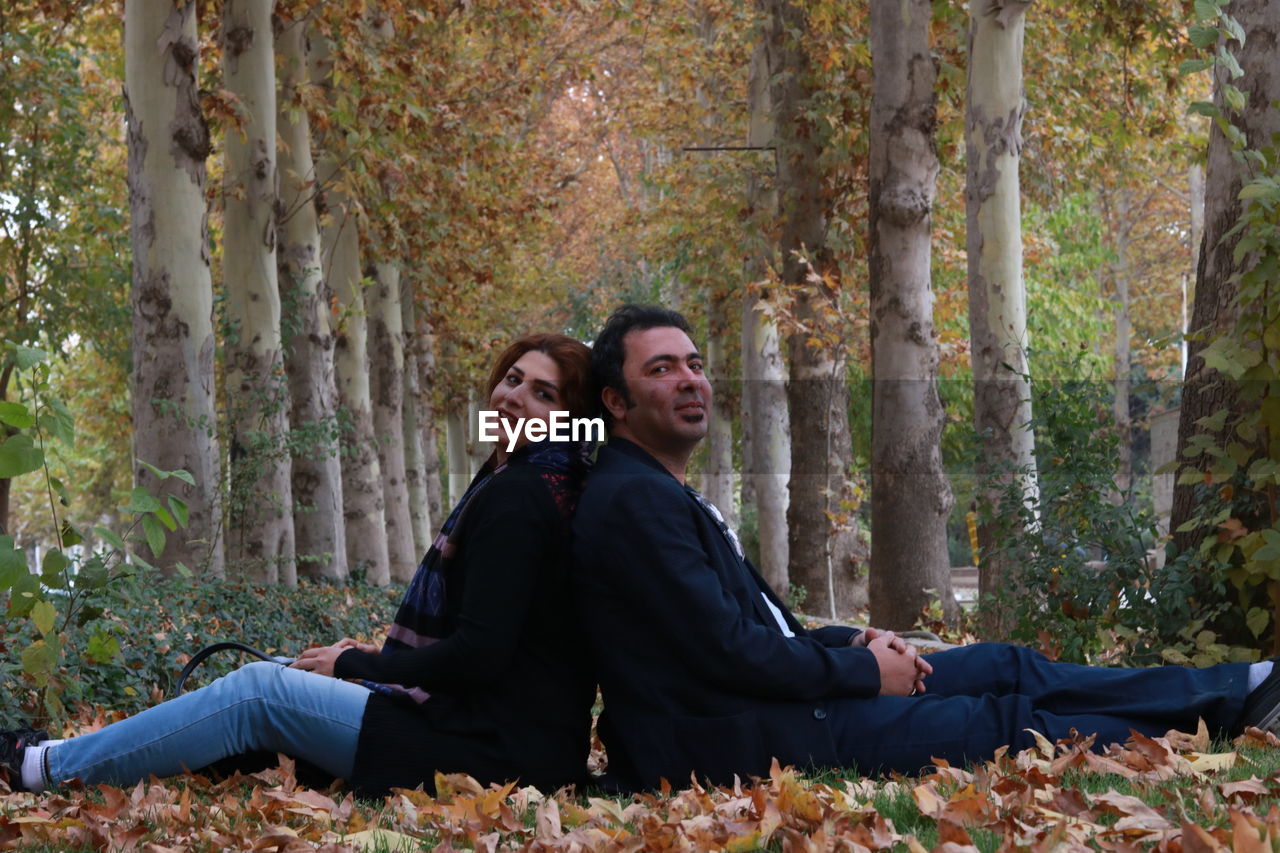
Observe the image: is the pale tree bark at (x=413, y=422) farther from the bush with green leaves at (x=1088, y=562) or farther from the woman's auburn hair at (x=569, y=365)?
the woman's auburn hair at (x=569, y=365)

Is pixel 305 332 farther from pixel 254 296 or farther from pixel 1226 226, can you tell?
pixel 1226 226

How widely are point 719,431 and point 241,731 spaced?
72.8ft

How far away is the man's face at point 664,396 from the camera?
4.86 meters

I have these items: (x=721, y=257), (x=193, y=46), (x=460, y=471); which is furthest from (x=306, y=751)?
(x=460, y=471)

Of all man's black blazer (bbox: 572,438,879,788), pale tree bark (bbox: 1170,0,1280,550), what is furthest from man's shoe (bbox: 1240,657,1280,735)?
pale tree bark (bbox: 1170,0,1280,550)

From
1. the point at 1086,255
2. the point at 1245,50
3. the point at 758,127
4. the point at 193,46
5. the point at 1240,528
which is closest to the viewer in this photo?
the point at 1240,528

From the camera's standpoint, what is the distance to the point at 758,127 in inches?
795

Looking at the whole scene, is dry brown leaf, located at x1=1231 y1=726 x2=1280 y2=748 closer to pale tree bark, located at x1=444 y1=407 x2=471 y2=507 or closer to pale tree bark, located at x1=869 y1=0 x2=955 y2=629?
pale tree bark, located at x1=869 y1=0 x2=955 y2=629

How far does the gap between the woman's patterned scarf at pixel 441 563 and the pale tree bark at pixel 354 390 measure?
1259 cm

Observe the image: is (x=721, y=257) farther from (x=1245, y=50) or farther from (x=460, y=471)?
(x=1245, y=50)

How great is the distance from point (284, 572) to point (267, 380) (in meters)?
1.84

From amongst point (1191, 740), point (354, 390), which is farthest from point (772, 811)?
point (354, 390)

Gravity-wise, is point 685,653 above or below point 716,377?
below

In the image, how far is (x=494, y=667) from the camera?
181 inches
